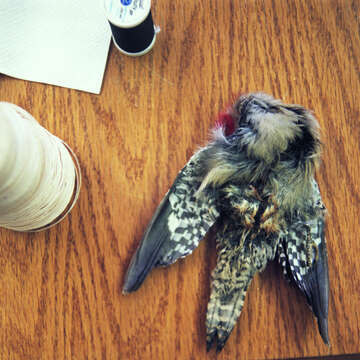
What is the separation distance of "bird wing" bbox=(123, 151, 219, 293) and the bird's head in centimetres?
10

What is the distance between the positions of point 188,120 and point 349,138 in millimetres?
319

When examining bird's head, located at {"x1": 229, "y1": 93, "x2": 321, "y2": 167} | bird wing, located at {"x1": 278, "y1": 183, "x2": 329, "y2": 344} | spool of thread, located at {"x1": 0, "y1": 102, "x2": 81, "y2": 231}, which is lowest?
bird wing, located at {"x1": 278, "y1": 183, "x2": 329, "y2": 344}

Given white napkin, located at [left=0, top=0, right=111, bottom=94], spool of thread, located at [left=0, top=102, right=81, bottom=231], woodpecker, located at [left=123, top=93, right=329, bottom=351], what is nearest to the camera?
spool of thread, located at [left=0, top=102, right=81, bottom=231]

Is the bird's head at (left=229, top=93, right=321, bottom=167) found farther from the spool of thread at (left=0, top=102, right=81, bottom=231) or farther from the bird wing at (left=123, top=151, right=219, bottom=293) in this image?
the spool of thread at (left=0, top=102, right=81, bottom=231)

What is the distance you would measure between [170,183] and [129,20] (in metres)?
0.29

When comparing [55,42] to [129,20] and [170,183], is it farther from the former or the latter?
[170,183]

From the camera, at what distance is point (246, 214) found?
1.82 feet

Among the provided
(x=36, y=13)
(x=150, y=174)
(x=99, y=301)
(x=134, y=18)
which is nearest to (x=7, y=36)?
(x=36, y=13)

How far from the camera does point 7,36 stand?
2.16 ft

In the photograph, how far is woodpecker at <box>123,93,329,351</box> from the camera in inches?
21.8

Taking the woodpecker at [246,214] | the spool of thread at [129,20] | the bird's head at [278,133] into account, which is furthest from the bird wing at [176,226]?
the spool of thread at [129,20]

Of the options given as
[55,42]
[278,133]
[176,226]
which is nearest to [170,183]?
[176,226]

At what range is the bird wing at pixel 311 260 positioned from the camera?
0.58 m

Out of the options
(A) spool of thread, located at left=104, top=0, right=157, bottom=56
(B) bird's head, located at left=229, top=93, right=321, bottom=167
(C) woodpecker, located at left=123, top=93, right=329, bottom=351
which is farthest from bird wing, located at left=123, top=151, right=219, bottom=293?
(A) spool of thread, located at left=104, top=0, right=157, bottom=56
